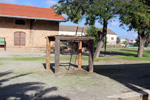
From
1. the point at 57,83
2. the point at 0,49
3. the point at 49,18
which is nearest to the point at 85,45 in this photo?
the point at 49,18

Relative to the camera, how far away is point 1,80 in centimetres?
668

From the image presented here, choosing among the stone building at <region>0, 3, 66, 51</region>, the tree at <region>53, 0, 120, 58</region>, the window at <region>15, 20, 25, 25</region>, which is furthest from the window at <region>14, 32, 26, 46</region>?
the tree at <region>53, 0, 120, 58</region>

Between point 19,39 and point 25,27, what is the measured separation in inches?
72.6

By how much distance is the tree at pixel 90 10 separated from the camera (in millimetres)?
14095

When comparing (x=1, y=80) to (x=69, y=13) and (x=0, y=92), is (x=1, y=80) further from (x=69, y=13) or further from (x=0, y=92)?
(x=69, y=13)

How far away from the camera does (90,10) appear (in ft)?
47.0

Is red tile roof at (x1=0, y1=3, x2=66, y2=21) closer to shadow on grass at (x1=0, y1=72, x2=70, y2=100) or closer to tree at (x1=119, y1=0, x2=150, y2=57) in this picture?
tree at (x1=119, y1=0, x2=150, y2=57)

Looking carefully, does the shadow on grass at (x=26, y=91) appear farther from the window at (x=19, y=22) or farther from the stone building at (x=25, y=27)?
the window at (x=19, y=22)

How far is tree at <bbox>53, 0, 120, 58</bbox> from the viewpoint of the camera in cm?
1410

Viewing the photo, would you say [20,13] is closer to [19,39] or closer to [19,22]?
[19,22]

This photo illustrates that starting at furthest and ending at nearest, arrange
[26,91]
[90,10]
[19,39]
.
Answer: [19,39] < [90,10] < [26,91]

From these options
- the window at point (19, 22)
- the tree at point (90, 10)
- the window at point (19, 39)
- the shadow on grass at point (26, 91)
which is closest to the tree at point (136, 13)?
the tree at point (90, 10)

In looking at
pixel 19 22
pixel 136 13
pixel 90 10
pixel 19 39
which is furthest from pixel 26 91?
pixel 19 22

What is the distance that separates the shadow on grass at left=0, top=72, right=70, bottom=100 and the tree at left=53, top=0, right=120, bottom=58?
949cm
